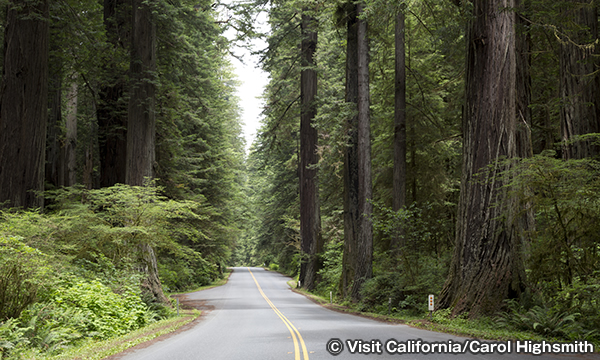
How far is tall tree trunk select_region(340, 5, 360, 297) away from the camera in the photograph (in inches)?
846

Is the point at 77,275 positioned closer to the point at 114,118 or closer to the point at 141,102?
the point at 141,102

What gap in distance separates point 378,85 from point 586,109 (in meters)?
12.7

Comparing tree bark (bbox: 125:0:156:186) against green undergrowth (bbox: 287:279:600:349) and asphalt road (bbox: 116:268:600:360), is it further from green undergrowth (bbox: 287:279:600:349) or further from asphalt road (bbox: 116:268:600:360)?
green undergrowth (bbox: 287:279:600:349)

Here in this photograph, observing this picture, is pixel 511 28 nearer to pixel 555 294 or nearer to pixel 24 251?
pixel 555 294

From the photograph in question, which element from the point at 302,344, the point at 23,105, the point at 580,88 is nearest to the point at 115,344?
the point at 302,344

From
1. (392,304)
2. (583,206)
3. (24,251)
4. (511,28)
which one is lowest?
(392,304)

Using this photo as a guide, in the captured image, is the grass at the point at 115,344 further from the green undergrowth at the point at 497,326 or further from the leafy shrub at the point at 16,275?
the green undergrowth at the point at 497,326

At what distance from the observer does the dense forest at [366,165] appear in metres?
9.52

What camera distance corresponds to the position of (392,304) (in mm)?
16969

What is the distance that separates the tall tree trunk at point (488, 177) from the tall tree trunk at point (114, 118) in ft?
42.3

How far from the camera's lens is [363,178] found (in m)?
20.1

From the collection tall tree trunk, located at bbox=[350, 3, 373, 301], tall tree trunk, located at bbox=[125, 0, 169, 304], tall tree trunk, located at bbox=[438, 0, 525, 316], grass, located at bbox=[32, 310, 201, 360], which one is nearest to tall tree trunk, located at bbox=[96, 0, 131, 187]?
tall tree trunk, located at bbox=[125, 0, 169, 304]

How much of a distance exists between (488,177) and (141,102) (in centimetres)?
1198

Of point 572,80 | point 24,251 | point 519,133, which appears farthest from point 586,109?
point 24,251
